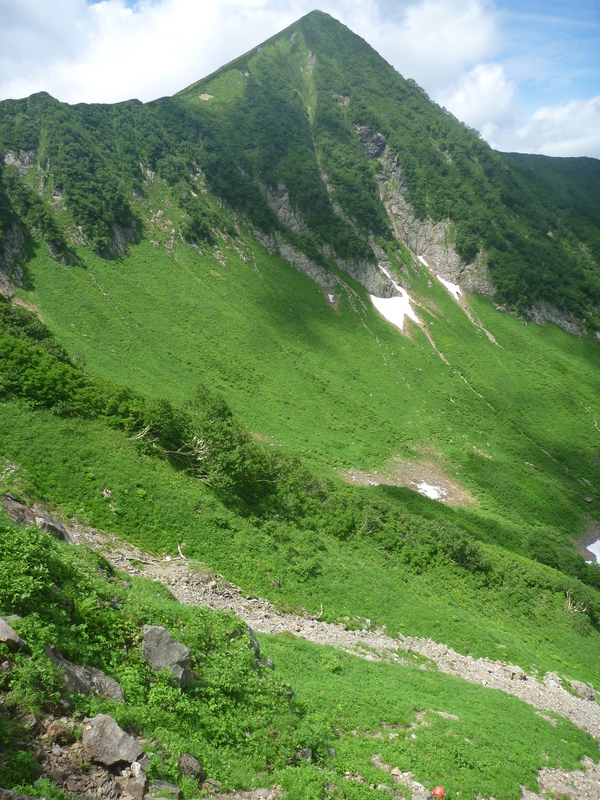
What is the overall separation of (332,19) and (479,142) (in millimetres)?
79858

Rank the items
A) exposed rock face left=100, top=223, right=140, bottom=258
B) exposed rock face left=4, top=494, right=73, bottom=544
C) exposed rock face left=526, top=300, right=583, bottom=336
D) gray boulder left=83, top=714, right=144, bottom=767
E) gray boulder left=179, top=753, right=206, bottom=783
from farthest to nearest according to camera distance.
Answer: exposed rock face left=526, top=300, right=583, bottom=336
exposed rock face left=100, top=223, right=140, bottom=258
exposed rock face left=4, top=494, right=73, bottom=544
gray boulder left=179, top=753, right=206, bottom=783
gray boulder left=83, top=714, right=144, bottom=767

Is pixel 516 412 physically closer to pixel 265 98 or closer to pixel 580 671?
pixel 580 671

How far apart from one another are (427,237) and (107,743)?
123 meters

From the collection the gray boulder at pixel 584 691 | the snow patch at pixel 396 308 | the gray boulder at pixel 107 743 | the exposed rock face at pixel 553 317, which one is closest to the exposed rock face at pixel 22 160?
the snow patch at pixel 396 308

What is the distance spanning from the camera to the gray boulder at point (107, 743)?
7.03 m

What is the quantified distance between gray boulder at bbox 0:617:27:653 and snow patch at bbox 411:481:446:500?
5174 centimetres

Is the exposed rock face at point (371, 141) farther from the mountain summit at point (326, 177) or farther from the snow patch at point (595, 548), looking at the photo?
the snow patch at point (595, 548)

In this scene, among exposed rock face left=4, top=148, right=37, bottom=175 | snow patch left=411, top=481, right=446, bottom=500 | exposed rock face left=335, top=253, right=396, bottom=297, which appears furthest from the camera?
exposed rock face left=335, top=253, right=396, bottom=297

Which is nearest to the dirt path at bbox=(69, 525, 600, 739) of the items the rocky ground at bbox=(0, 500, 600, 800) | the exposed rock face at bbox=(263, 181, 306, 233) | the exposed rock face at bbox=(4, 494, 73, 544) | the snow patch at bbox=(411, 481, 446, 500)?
the rocky ground at bbox=(0, 500, 600, 800)

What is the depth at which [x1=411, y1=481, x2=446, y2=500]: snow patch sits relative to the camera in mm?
54719

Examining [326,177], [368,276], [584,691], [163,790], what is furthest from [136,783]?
[326,177]

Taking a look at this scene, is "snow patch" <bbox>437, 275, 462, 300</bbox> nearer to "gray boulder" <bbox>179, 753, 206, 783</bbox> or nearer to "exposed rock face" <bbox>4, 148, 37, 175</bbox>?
"exposed rock face" <bbox>4, 148, 37, 175</bbox>

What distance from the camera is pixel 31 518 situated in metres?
14.8

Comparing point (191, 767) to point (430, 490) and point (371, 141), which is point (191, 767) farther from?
point (371, 141)
